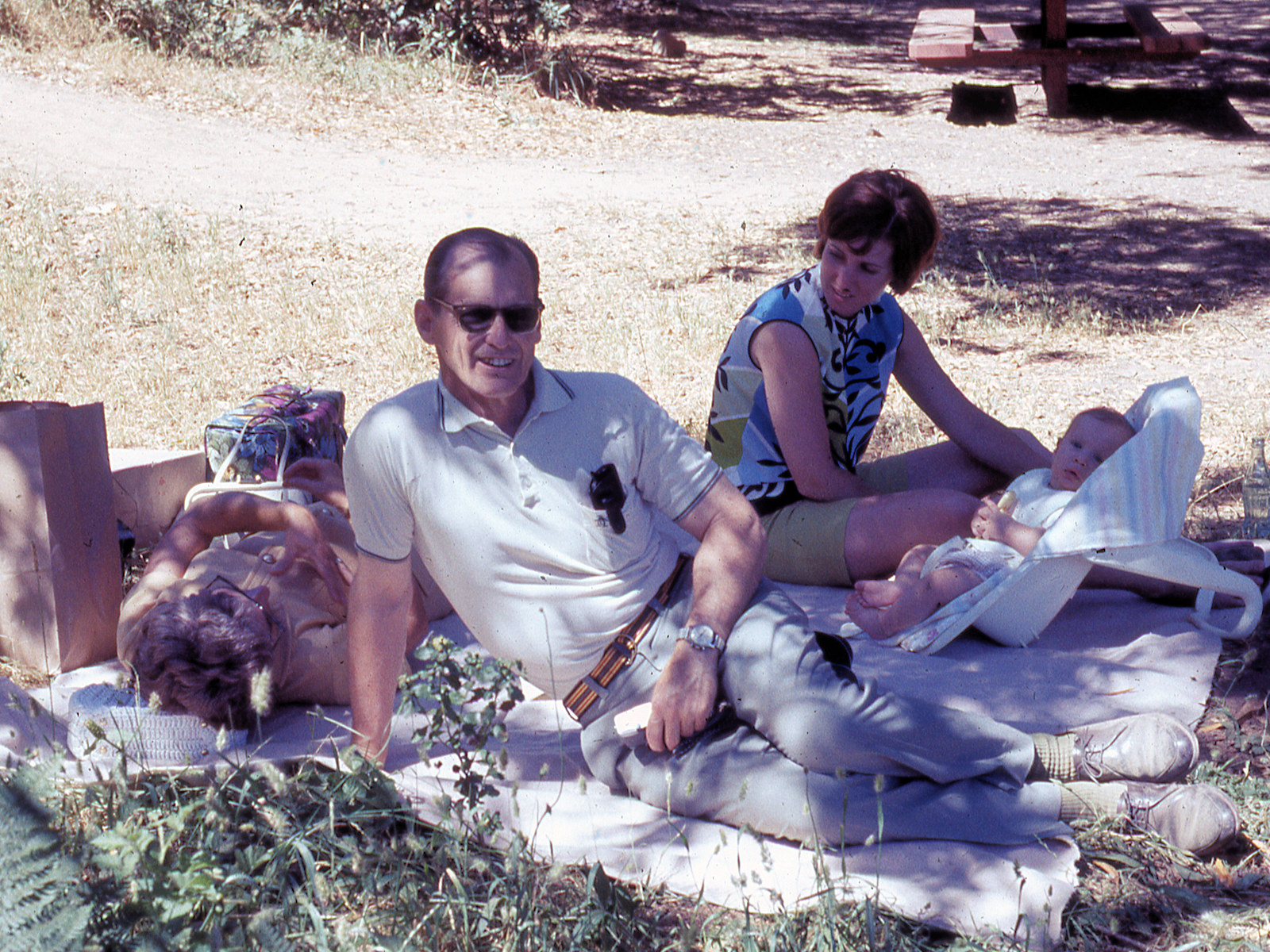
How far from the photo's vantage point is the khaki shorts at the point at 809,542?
13.1 feet

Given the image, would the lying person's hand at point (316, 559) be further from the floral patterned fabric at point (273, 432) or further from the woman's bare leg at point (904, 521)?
the woman's bare leg at point (904, 521)

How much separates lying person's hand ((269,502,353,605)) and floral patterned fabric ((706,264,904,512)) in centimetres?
122

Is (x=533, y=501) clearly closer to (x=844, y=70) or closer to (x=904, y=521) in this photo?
(x=904, y=521)

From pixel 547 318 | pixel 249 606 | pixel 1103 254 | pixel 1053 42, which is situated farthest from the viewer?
pixel 1053 42

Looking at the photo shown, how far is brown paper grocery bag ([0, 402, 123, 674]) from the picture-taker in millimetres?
3635

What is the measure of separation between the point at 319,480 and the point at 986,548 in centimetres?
208

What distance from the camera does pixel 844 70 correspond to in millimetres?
16297

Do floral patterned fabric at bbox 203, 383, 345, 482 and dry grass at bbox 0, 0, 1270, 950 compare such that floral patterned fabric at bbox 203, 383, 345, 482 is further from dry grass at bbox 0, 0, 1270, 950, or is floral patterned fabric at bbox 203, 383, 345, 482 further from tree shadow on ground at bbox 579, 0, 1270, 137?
tree shadow on ground at bbox 579, 0, 1270, 137

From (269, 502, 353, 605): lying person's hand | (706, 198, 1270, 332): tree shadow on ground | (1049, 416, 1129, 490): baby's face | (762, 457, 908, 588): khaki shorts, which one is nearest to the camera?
(269, 502, 353, 605): lying person's hand

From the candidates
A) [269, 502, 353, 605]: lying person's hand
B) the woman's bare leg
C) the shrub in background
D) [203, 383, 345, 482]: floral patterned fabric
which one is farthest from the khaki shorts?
the shrub in background

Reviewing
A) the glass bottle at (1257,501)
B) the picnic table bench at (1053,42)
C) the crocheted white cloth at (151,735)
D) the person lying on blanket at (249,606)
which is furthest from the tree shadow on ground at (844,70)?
the crocheted white cloth at (151,735)

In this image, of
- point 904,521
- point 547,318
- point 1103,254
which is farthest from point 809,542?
point 1103,254

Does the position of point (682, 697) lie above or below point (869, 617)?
above

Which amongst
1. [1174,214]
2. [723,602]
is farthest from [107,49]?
[723,602]
